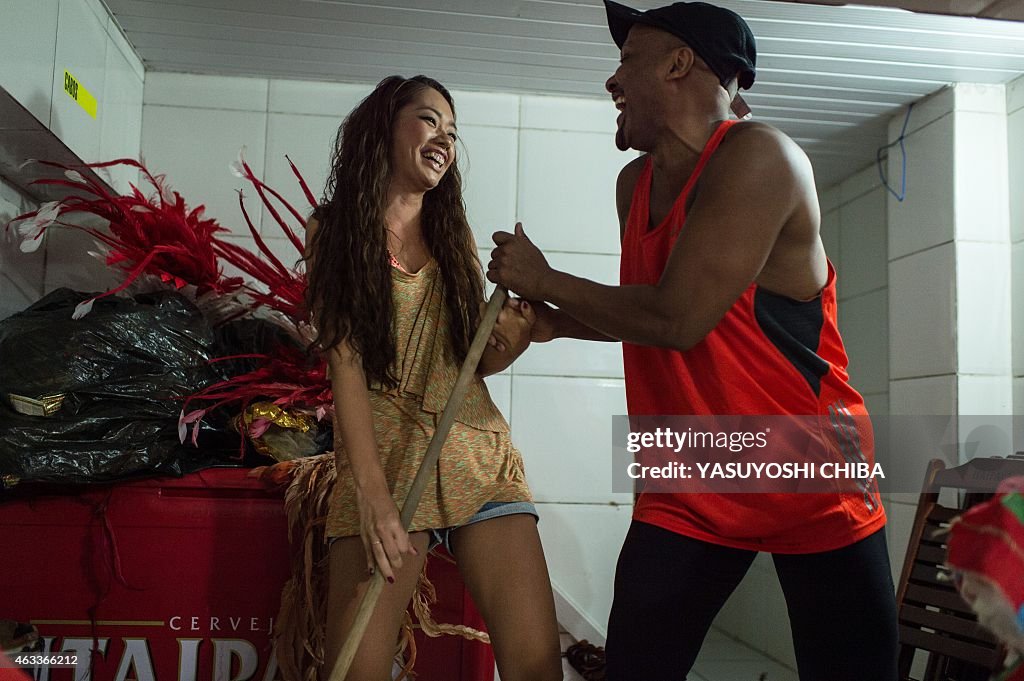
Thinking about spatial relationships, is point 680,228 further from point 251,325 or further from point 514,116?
point 514,116

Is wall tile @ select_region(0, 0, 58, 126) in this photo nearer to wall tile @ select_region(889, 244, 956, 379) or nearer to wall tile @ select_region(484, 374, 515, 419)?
wall tile @ select_region(484, 374, 515, 419)

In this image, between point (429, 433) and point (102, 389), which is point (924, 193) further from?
point (102, 389)

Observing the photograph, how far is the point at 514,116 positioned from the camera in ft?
10.9

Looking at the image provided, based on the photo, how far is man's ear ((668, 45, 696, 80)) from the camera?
1.50 m

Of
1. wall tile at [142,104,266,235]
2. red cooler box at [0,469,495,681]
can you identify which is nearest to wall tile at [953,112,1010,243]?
red cooler box at [0,469,495,681]

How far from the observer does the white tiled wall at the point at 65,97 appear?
213 cm

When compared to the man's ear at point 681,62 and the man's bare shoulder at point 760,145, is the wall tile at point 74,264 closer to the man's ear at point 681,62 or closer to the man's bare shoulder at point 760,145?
the man's ear at point 681,62

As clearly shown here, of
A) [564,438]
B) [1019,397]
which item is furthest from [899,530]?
[564,438]

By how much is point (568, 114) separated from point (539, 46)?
1.52 ft

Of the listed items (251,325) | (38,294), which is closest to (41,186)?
(38,294)

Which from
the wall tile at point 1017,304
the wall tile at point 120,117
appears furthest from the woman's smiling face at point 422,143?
the wall tile at point 1017,304

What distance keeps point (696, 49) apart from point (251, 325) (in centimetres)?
163

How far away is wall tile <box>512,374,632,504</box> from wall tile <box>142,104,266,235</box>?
1.20m

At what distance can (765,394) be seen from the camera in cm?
136
